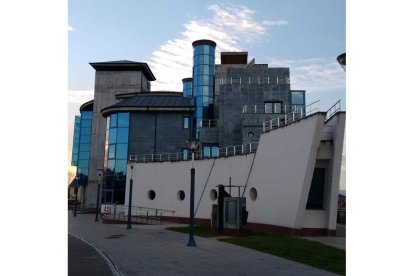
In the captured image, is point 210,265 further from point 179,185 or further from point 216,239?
point 179,185

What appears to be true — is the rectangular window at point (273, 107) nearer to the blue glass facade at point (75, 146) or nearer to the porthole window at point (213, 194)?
the porthole window at point (213, 194)

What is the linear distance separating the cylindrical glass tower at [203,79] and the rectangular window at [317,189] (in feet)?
73.7

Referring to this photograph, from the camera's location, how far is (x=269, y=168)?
2433 cm

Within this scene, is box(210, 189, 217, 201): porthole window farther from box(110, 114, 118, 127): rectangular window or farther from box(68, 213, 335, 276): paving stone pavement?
box(110, 114, 118, 127): rectangular window

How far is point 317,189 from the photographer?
75.8 feet

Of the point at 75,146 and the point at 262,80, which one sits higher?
the point at 262,80

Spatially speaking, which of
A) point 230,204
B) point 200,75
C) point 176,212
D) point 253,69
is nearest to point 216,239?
point 230,204

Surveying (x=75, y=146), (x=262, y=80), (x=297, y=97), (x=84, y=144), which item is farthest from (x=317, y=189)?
(x=75, y=146)

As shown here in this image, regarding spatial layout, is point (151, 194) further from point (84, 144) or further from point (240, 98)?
point (84, 144)

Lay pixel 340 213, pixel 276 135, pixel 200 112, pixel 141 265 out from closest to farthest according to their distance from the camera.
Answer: pixel 141 265, pixel 276 135, pixel 340 213, pixel 200 112

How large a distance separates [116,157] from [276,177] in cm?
2500

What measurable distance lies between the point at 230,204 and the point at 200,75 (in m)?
27.9

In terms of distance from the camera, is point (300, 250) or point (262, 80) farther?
point (262, 80)

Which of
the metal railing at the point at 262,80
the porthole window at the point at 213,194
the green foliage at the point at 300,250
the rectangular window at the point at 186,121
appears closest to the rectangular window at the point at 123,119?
the rectangular window at the point at 186,121
